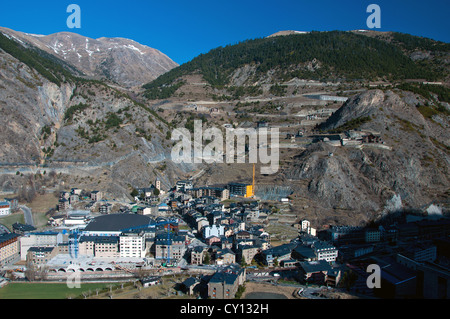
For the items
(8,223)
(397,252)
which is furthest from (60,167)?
(397,252)

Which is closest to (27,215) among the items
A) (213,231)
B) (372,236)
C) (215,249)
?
(213,231)

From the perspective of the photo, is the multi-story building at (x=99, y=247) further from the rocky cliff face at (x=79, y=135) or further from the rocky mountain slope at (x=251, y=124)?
the rocky mountain slope at (x=251, y=124)

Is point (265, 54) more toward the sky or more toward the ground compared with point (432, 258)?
more toward the sky

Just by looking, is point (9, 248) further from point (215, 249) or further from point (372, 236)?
point (372, 236)

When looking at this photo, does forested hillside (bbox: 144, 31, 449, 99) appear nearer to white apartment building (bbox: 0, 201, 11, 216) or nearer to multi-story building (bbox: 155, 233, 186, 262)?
white apartment building (bbox: 0, 201, 11, 216)

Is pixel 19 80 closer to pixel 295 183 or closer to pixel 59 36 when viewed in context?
pixel 295 183

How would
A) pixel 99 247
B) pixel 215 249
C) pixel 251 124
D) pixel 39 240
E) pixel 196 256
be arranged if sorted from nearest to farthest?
pixel 196 256, pixel 99 247, pixel 215 249, pixel 39 240, pixel 251 124
